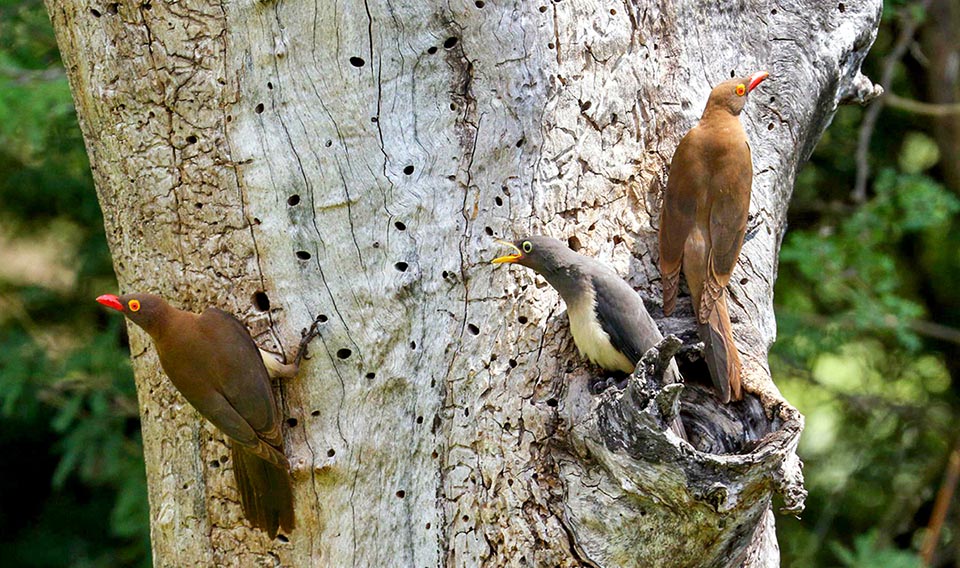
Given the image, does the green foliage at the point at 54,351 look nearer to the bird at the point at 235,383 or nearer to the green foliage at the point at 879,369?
the bird at the point at 235,383

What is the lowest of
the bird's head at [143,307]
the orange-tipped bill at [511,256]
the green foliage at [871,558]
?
the green foliage at [871,558]

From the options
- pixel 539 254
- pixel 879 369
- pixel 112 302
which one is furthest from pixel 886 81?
pixel 112 302

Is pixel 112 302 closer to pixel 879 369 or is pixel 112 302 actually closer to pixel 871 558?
pixel 871 558

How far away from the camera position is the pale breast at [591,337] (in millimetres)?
2605

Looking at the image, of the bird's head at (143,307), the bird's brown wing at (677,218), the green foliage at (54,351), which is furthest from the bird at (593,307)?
the green foliage at (54,351)

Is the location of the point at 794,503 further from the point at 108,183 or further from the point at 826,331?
the point at 826,331

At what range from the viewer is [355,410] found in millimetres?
2771

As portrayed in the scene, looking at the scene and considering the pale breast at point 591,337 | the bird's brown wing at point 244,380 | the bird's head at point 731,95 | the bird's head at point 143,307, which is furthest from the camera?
the bird's head at point 731,95

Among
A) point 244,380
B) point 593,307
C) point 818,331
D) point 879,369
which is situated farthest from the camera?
point 879,369

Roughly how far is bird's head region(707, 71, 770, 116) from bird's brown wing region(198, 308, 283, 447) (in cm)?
136

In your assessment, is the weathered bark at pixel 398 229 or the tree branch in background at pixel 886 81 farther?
the tree branch in background at pixel 886 81

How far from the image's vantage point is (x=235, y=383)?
8.91 feet

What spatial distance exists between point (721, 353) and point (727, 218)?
1.31 feet

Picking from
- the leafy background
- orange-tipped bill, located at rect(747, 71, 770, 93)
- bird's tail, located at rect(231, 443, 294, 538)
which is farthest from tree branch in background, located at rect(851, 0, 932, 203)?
bird's tail, located at rect(231, 443, 294, 538)
